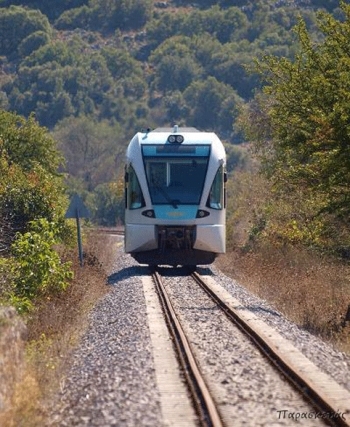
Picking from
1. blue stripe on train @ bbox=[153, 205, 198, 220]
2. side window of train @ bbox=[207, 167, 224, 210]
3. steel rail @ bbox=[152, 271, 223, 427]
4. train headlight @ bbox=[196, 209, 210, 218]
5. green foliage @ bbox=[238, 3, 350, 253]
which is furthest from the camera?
side window of train @ bbox=[207, 167, 224, 210]

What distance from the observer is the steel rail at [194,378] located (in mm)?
10688

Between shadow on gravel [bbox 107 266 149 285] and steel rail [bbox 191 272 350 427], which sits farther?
shadow on gravel [bbox 107 266 149 285]

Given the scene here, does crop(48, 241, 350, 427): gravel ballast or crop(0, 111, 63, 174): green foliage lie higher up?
crop(48, 241, 350, 427): gravel ballast

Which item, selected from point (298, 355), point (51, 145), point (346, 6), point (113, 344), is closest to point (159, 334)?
point (113, 344)

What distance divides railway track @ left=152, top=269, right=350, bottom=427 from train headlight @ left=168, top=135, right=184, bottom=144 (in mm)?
7767

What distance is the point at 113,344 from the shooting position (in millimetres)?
15617

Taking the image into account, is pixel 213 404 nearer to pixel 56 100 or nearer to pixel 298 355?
pixel 298 355

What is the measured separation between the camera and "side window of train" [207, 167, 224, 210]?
26547mm

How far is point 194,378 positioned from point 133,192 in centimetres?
1448

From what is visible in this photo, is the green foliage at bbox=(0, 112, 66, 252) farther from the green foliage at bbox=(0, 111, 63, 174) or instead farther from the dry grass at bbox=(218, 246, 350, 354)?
the dry grass at bbox=(218, 246, 350, 354)

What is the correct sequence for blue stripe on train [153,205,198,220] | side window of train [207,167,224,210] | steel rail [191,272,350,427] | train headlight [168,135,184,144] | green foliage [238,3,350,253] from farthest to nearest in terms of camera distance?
1. train headlight [168,135,184,144]
2. side window of train [207,167,224,210]
3. blue stripe on train [153,205,198,220]
4. green foliage [238,3,350,253]
5. steel rail [191,272,350,427]

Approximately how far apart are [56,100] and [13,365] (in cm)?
16267

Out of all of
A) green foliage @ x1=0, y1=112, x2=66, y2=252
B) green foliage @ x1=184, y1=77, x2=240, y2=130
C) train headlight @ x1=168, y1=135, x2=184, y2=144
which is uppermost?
train headlight @ x1=168, y1=135, x2=184, y2=144

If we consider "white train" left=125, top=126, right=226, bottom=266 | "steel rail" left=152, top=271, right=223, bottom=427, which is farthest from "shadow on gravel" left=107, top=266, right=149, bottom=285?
"steel rail" left=152, top=271, right=223, bottom=427
